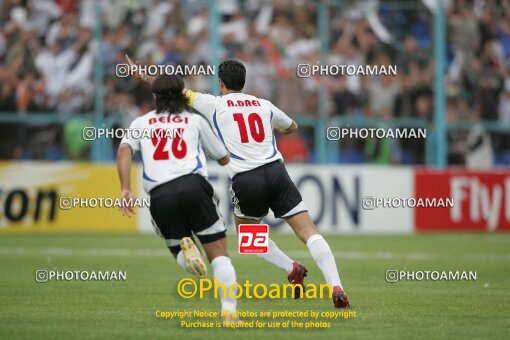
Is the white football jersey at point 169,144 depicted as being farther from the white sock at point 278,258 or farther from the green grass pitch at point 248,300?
the white sock at point 278,258

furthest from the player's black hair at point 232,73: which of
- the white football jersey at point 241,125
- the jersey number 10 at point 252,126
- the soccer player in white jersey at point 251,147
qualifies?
the jersey number 10 at point 252,126

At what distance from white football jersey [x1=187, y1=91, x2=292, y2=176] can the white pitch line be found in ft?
21.4

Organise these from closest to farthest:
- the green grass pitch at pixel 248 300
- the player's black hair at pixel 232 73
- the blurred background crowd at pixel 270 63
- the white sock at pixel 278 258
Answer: the green grass pitch at pixel 248 300 < the player's black hair at pixel 232 73 < the white sock at pixel 278 258 < the blurred background crowd at pixel 270 63

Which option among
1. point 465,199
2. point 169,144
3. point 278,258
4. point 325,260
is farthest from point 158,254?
point 169,144

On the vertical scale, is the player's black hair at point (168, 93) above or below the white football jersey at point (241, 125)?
above

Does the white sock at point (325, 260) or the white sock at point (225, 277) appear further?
the white sock at point (325, 260)

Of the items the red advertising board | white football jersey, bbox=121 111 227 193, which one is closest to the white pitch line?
the red advertising board

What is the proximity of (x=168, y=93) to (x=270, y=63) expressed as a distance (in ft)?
42.5

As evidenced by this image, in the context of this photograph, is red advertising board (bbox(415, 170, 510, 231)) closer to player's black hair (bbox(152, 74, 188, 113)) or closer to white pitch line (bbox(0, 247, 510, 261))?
white pitch line (bbox(0, 247, 510, 261))

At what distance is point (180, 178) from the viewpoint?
28.6ft

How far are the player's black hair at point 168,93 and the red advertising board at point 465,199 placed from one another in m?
14.0

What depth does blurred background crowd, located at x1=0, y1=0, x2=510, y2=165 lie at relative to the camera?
68.5ft

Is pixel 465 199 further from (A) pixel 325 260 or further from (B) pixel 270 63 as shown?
(A) pixel 325 260

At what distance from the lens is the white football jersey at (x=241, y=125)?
34.0 feet
